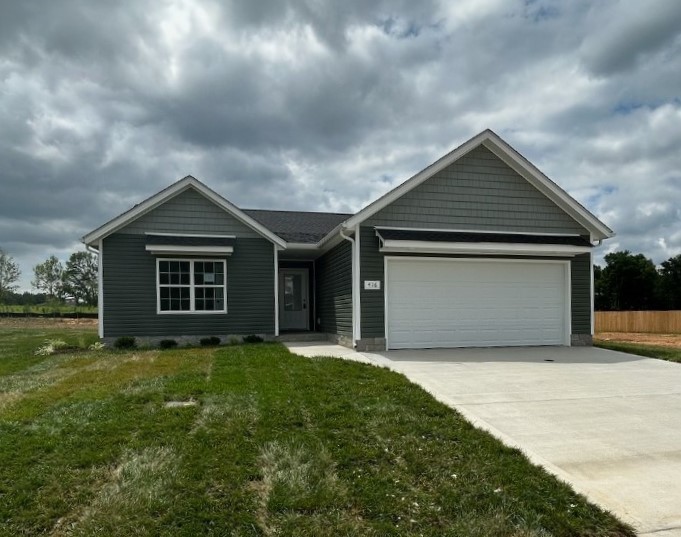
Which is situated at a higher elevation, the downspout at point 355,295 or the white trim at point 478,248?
the white trim at point 478,248

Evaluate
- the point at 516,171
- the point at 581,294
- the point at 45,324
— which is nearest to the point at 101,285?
the point at 516,171

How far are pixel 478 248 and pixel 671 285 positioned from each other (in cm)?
4578

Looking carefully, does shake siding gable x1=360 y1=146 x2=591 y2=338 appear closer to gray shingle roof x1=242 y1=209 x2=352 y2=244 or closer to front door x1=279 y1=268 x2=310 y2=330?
gray shingle roof x1=242 y1=209 x2=352 y2=244

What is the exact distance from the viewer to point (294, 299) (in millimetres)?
16891

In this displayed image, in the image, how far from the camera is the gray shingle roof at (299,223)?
15188 mm

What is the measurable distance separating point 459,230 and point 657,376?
546 cm

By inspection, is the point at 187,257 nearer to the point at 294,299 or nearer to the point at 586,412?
the point at 294,299

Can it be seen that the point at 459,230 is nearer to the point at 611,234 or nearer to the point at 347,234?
the point at 347,234

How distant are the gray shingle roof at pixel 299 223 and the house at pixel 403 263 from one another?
2.30 ft

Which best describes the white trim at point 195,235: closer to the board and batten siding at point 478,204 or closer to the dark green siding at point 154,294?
the dark green siding at point 154,294

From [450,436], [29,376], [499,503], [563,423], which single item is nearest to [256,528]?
[499,503]

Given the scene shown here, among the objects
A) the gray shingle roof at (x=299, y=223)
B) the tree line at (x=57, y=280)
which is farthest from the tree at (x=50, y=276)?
the gray shingle roof at (x=299, y=223)

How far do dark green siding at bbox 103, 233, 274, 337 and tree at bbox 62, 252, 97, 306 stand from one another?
2403 inches

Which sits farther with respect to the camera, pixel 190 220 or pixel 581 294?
pixel 190 220
